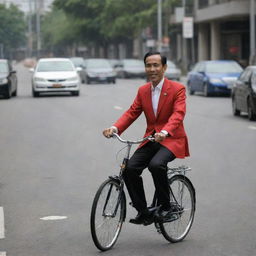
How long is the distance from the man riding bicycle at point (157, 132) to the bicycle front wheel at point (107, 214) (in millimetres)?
122

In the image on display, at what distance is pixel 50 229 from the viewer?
26.5ft

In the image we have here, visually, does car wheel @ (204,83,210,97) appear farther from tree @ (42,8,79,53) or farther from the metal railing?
tree @ (42,8,79,53)

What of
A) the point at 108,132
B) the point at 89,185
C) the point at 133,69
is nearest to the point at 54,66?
the point at 133,69

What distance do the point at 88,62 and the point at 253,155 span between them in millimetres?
37697

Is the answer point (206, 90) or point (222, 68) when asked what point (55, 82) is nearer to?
point (206, 90)

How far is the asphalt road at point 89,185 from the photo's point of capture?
7.36 meters

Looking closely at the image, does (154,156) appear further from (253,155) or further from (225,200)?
(253,155)

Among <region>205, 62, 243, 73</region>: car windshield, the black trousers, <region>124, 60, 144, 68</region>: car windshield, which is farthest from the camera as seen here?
<region>124, 60, 144, 68</region>: car windshield

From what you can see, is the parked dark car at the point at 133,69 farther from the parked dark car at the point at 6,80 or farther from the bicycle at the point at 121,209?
the bicycle at the point at 121,209

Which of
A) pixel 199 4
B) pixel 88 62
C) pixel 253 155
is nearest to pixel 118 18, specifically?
pixel 199 4

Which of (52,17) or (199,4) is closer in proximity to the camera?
(199,4)

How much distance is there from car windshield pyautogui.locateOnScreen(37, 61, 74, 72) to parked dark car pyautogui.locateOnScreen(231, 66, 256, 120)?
1289cm

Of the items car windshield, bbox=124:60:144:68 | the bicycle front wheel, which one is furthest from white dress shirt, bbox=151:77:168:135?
car windshield, bbox=124:60:144:68

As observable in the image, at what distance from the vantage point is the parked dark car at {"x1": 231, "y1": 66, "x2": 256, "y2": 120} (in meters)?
21.3
